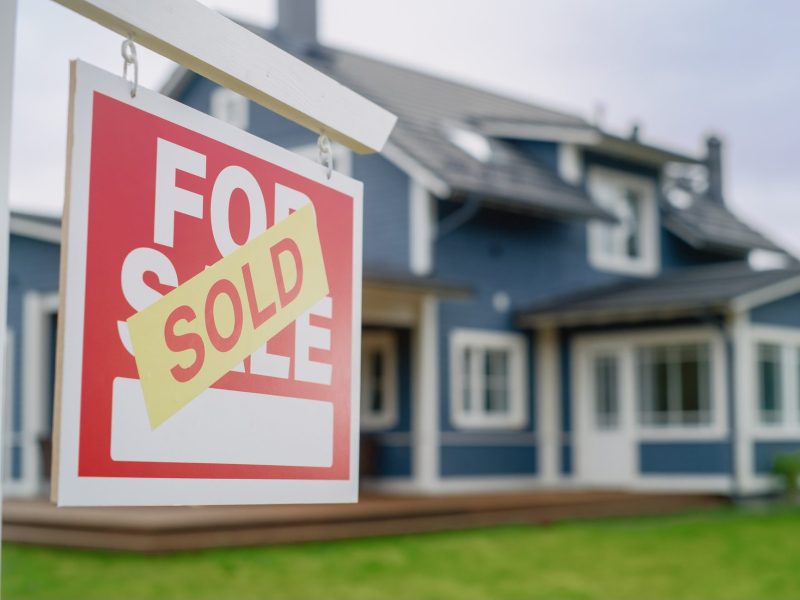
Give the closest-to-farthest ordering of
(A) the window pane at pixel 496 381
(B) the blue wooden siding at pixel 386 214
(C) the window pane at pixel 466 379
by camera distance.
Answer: (B) the blue wooden siding at pixel 386 214, (C) the window pane at pixel 466 379, (A) the window pane at pixel 496 381

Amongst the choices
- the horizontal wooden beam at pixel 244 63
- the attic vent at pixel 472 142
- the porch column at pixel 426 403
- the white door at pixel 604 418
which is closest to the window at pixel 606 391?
the white door at pixel 604 418

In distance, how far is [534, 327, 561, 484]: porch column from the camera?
1480 cm

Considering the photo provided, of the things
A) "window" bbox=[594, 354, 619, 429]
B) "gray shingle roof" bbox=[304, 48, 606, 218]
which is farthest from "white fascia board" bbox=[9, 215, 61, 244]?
"window" bbox=[594, 354, 619, 429]

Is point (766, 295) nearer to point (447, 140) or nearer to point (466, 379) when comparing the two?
point (466, 379)

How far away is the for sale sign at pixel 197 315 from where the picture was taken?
1.25 meters

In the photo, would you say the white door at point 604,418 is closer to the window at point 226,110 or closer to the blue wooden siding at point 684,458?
the blue wooden siding at point 684,458

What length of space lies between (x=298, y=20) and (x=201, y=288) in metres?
13.8

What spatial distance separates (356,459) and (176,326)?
408 mm

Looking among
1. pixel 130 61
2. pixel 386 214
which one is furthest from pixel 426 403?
pixel 130 61

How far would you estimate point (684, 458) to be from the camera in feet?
45.5

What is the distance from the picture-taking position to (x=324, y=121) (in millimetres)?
1698

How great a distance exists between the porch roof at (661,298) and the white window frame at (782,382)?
2.18 feet

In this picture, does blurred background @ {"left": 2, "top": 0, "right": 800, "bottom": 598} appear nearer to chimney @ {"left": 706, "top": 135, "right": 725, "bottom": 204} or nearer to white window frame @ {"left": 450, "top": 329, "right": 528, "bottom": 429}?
white window frame @ {"left": 450, "top": 329, "right": 528, "bottom": 429}

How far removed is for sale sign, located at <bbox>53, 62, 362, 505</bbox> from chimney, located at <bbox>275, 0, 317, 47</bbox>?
44.0 feet
